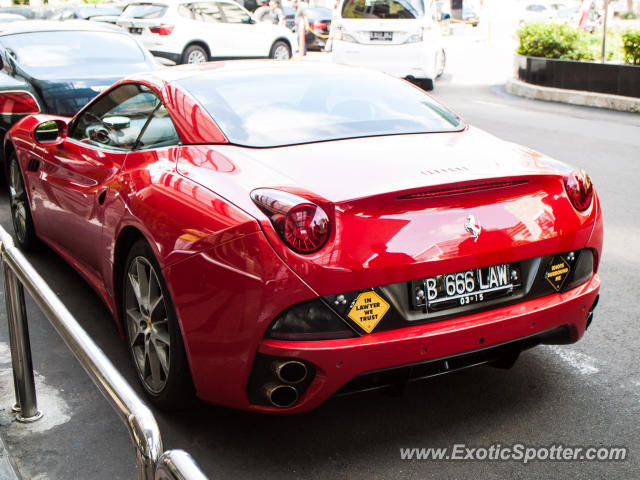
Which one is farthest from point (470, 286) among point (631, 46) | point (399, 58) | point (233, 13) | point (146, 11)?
point (233, 13)

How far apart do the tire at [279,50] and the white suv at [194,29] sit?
442mm

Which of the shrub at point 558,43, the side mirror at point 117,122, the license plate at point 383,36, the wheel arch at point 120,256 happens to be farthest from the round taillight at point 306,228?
the shrub at point 558,43

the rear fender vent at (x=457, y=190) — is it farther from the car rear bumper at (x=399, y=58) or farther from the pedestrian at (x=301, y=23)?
the pedestrian at (x=301, y=23)

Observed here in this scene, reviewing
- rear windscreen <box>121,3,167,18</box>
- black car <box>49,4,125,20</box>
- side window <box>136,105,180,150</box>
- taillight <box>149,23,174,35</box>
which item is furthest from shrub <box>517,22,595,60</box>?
side window <box>136,105,180,150</box>

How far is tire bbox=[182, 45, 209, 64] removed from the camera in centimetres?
1884

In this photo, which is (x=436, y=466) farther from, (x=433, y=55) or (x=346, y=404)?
→ (x=433, y=55)

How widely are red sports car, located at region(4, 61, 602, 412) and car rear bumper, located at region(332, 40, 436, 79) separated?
38.8 ft

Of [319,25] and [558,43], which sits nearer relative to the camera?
[558,43]

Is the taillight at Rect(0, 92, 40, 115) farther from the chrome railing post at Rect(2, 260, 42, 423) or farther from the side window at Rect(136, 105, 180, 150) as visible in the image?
the chrome railing post at Rect(2, 260, 42, 423)

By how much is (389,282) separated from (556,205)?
0.87 metres

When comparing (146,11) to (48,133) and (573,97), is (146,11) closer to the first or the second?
(573,97)

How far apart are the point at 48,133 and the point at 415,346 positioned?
2993 mm

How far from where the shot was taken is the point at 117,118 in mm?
4320

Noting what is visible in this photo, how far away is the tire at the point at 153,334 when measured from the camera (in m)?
3.22
